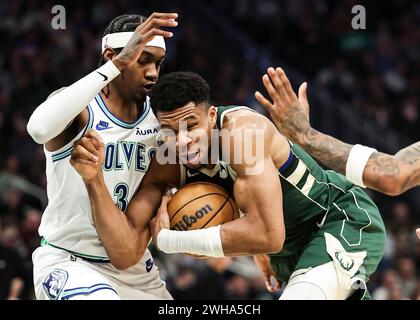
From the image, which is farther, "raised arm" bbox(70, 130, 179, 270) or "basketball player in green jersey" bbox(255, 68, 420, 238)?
"raised arm" bbox(70, 130, 179, 270)

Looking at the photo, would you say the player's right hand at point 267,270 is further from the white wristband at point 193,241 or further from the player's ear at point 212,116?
the player's ear at point 212,116

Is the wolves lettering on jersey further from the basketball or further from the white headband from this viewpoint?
the white headband

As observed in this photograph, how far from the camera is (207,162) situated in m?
4.98

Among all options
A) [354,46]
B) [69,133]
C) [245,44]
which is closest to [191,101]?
[69,133]

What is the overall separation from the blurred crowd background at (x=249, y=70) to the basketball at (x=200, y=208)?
4.33 metres

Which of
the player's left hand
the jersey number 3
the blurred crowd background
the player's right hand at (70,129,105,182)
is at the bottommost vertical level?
the blurred crowd background

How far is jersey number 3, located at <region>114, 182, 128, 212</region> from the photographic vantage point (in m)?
4.99

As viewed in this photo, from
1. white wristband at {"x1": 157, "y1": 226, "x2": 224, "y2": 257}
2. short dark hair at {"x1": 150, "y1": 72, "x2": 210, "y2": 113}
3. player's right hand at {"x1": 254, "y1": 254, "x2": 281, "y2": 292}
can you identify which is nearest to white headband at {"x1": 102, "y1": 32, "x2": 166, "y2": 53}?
short dark hair at {"x1": 150, "y1": 72, "x2": 210, "y2": 113}

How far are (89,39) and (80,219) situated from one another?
8.55 meters

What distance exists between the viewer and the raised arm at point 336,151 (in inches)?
170

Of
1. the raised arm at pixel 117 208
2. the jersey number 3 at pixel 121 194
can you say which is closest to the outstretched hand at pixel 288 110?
the raised arm at pixel 117 208

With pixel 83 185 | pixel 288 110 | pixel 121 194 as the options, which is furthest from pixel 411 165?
pixel 83 185

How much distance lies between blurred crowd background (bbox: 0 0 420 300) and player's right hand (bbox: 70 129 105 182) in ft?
15.2

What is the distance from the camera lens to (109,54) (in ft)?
17.1
